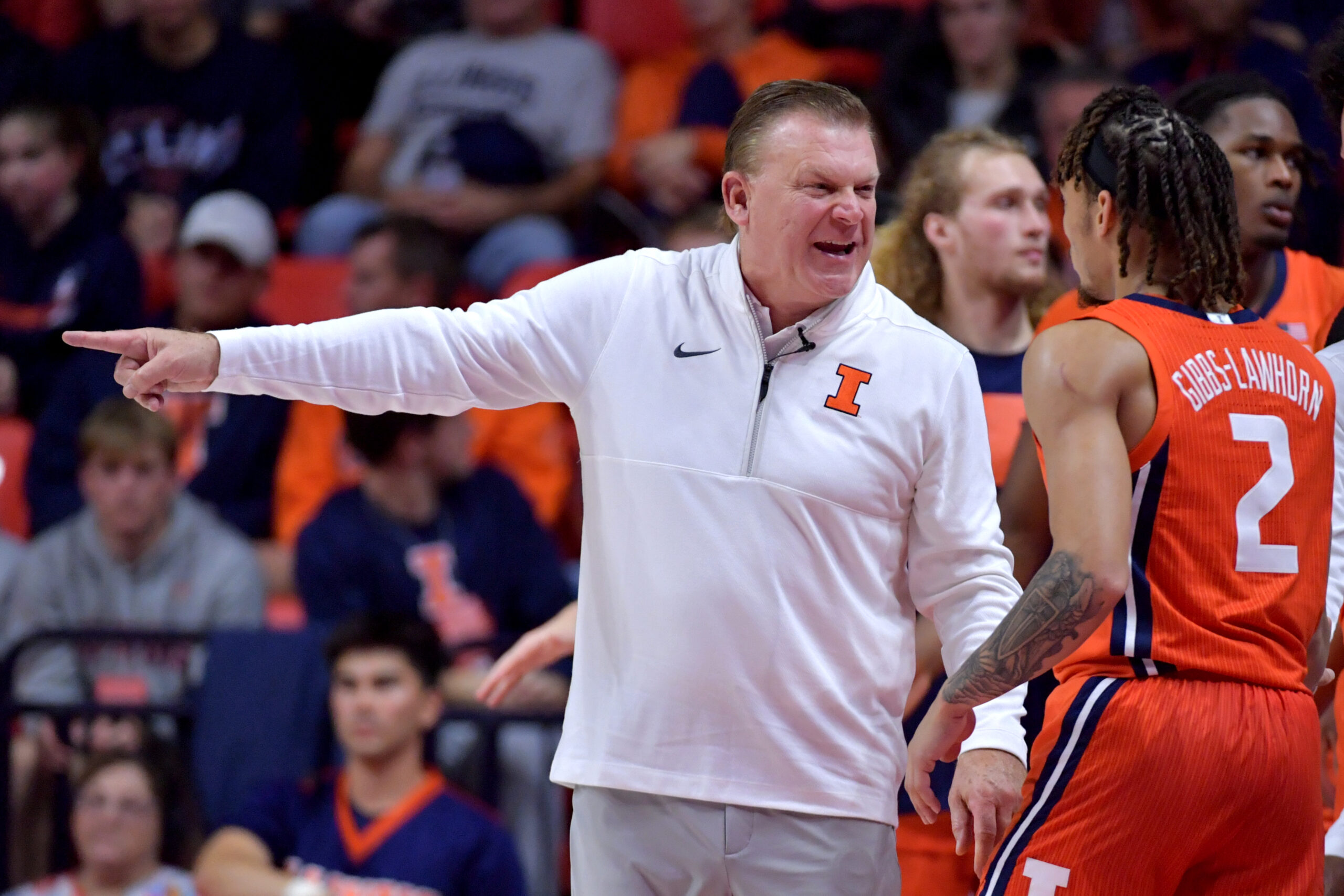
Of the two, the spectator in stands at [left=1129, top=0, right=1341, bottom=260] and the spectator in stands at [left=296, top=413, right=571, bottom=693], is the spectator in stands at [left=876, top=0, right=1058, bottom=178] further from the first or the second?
the spectator in stands at [left=296, top=413, right=571, bottom=693]

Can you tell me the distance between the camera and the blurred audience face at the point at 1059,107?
6.77 meters

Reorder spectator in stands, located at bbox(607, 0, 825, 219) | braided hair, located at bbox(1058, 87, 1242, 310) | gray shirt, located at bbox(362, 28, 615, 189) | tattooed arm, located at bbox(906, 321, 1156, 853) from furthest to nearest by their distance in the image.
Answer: gray shirt, located at bbox(362, 28, 615, 189), spectator in stands, located at bbox(607, 0, 825, 219), braided hair, located at bbox(1058, 87, 1242, 310), tattooed arm, located at bbox(906, 321, 1156, 853)

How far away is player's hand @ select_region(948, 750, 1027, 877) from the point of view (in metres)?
2.94

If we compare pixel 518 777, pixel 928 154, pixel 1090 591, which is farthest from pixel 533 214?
pixel 1090 591

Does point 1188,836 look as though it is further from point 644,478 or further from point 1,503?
point 1,503

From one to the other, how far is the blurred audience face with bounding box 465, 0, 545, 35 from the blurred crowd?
21 millimetres

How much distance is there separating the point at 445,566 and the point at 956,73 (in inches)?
129

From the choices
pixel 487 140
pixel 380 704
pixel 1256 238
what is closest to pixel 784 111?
pixel 1256 238

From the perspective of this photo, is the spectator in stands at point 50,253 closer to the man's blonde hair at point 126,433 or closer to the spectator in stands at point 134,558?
the man's blonde hair at point 126,433

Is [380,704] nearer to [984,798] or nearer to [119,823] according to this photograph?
[119,823]

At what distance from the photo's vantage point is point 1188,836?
2.83 m

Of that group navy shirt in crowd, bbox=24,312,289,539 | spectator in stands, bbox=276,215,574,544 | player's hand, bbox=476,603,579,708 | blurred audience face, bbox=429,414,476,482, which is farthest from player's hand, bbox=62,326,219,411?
navy shirt in crowd, bbox=24,312,289,539

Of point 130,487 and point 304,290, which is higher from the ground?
point 304,290

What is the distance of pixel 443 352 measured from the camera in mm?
3146
